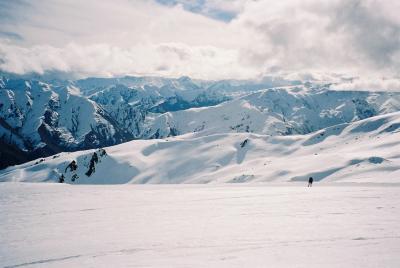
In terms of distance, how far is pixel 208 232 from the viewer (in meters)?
22.7

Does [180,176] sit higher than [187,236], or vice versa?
[187,236]

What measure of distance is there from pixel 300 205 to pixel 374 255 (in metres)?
14.4

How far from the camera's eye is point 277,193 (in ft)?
134

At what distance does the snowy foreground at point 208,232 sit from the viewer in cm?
1773

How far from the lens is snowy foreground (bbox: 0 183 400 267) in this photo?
1773 cm

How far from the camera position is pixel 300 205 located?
31.8m

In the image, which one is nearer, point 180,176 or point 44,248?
point 44,248

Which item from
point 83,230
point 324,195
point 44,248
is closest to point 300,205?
point 324,195

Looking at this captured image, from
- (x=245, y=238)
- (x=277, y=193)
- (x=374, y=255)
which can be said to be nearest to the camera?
(x=374, y=255)

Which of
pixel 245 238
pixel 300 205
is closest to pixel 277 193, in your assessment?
pixel 300 205

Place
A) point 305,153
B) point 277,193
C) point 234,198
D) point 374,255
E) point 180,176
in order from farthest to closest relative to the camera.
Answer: point 305,153
point 180,176
point 277,193
point 234,198
point 374,255

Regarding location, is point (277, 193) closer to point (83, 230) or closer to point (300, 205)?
point (300, 205)

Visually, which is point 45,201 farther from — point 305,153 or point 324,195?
point 305,153

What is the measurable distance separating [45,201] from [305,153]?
16440cm
